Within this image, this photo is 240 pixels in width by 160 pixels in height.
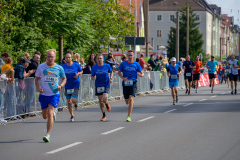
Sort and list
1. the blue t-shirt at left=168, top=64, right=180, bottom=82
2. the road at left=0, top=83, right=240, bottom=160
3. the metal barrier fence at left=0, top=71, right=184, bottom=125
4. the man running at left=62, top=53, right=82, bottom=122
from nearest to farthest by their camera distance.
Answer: the road at left=0, top=83, right=240, bottom=160 < the metal barrier fence at left=0, top=71, right=184, bottom=125 < the man running at left=62, top=53, right=82, bottom=122 < the blue t-shirt at left=168, top=64, right=180, bottom=82

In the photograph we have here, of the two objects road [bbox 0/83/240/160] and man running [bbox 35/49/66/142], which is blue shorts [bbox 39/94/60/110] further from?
road [bbox 0/83/240/160]

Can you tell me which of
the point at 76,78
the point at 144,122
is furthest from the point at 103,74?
the point at 144,122

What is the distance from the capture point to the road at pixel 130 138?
838 cm

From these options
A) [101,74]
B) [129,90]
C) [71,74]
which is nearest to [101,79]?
[101,74]

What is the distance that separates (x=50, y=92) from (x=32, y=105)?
18.5 ft

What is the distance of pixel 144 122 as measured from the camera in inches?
536

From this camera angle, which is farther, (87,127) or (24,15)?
(24,15)

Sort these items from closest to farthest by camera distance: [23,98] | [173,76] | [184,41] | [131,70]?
[131,70], [23,98], [173,76], [184,41]

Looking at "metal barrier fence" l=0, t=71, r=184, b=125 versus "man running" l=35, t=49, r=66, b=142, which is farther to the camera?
"metal barrier fence" l=0, t=71, r=184, b=125

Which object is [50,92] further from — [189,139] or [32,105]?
[32,105]

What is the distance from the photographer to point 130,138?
10375mm

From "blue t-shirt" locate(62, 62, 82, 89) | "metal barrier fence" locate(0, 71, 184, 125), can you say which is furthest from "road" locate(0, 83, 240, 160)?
"blue t-shirt" locate(62, 62, 82, 89)

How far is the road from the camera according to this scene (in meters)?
8.38

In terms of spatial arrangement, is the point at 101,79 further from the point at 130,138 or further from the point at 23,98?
the point at 130,138
